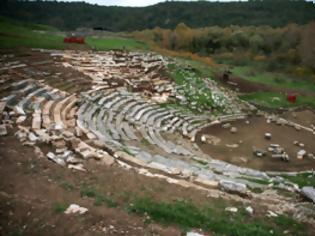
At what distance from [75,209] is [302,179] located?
345 inches

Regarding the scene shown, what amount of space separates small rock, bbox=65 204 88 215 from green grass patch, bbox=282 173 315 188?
7.75 metres

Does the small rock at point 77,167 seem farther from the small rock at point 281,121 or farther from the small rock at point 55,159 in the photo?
the small rock at point 281,121

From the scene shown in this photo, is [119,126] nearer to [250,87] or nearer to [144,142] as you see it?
[144,142]

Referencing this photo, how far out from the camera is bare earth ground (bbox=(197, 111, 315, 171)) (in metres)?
14.8

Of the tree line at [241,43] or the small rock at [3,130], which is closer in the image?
the small rock at [3,130]

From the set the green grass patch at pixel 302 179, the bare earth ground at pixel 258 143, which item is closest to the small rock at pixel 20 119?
the bare earth ground at pixel 258 143

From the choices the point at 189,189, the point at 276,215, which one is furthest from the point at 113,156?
the point at 276,215

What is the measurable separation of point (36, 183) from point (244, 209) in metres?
5.02

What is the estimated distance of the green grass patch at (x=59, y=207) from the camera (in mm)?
6492

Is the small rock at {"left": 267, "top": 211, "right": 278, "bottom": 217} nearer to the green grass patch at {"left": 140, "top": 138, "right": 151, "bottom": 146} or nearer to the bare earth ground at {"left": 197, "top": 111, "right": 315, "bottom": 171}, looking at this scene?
the green grass patch at {"left": 140, "top": 138, "right": 151, "bottom": 146}

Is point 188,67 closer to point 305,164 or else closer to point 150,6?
point 305,164

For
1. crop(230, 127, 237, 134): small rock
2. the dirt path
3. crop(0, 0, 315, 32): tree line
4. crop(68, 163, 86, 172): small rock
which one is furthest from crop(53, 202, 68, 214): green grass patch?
crop(0, 0, 315, 32): tree line

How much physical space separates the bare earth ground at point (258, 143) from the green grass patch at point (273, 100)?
2302 mm

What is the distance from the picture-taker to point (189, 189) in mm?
8641
